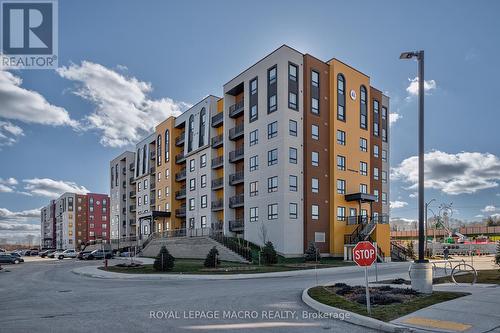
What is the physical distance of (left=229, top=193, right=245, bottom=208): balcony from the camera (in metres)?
44.0

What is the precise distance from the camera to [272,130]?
40.2 meters

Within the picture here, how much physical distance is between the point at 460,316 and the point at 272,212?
97.7ft

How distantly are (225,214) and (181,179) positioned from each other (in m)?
15.5

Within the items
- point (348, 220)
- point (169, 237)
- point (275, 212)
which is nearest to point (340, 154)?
point (348, 220)

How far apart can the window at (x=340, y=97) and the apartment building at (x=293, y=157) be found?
12cm

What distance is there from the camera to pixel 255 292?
615 inches

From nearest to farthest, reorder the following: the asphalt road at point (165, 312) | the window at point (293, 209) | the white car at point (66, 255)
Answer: the asphalt road at point (165, 312), the window at point (293, 209), the white car at point (66, 255)

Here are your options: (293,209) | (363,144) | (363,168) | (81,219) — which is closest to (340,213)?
(293,209)

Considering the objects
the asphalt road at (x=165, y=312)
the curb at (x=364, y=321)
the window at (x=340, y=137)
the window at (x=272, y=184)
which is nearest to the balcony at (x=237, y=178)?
the window at (x=272, y=184)

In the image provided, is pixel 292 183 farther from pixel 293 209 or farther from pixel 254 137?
pixel 254 137

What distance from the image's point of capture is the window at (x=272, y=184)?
128ft

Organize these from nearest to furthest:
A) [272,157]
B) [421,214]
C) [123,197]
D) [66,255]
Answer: [421,214] → [272,157] → [66,255] → [123,197]

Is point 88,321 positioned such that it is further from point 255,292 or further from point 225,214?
point 225,214

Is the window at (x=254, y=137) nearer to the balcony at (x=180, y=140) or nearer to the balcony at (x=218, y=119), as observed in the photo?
the balcony at (x=218, y=119)
